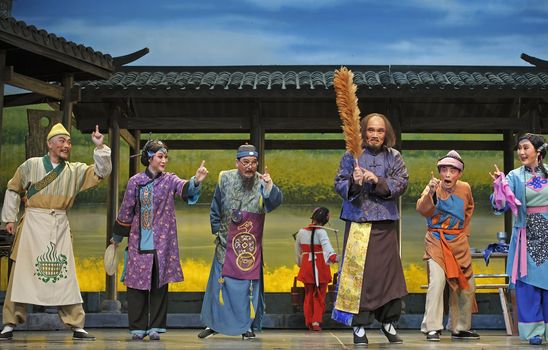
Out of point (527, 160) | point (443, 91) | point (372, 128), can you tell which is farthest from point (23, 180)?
point (443, 91)

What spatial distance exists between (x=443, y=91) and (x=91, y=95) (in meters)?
4.32

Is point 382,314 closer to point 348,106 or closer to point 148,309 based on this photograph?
point 348,106

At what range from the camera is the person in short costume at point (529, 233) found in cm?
785

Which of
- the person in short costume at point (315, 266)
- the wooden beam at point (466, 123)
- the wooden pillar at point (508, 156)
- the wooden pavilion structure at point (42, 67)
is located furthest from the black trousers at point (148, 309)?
the wooden pillar at point (508, 156)

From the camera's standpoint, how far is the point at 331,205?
50.2ft

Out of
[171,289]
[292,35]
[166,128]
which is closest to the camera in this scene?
[166,128]

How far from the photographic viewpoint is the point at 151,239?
8.36 metres

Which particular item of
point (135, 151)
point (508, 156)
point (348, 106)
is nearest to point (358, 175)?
point (348, 106)

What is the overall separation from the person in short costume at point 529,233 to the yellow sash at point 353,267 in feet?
4.08

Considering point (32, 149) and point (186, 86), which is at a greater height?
point (186, 86)

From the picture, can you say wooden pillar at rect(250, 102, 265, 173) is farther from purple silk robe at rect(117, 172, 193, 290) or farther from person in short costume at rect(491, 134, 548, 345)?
person in short costume at rect(491, 134, 548, 345)

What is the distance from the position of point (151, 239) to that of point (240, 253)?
81cm

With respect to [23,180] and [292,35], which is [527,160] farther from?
[292,35]

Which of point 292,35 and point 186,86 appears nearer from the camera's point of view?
point 186,86
